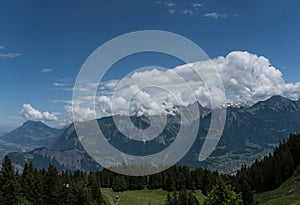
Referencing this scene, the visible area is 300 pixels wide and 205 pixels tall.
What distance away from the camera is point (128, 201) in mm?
110625

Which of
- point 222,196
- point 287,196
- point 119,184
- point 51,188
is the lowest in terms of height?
point 287,196

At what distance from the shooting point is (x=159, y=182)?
13975 centimetres

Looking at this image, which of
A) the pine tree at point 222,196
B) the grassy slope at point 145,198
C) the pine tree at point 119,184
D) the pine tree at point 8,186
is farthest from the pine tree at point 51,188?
the pine tree at point 119,184

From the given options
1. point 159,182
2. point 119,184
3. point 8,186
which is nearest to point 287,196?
point 8,186

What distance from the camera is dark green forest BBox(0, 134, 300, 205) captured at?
220 ft

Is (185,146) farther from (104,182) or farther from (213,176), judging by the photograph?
(104,182)

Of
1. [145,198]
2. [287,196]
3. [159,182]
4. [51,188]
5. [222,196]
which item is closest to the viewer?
[222,196]

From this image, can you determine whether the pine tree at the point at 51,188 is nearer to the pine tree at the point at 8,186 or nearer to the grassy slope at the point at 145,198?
the pine tree at the point at 8,186

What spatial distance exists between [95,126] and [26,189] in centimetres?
6210

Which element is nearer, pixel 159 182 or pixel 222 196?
pixel 222 196

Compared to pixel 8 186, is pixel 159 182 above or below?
below

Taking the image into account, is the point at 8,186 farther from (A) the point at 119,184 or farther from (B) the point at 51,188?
(A) the point at 119,184

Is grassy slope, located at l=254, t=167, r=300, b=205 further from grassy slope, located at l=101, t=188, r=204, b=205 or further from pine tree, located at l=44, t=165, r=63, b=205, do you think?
pine tree, located at l=44, t=165, r=63, b=205

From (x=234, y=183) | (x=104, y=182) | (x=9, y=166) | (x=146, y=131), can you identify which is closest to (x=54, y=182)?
(x=9, y=166)
